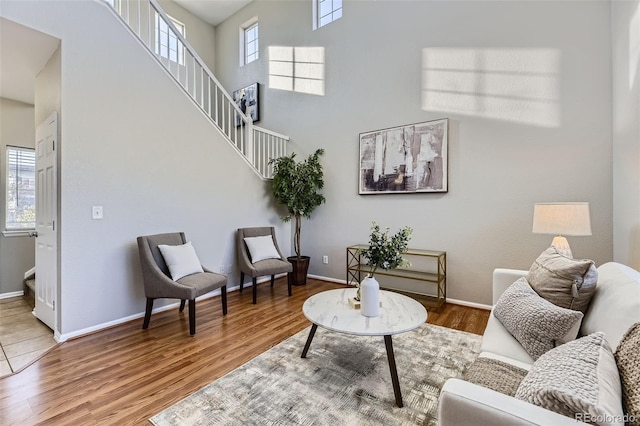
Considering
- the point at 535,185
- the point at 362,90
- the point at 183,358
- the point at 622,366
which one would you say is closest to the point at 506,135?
the point at 535,185

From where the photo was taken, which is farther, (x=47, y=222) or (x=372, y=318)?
(x=47, y=222)

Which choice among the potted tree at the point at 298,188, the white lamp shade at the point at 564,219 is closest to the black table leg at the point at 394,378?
the white lamp shade at the point at 564,219

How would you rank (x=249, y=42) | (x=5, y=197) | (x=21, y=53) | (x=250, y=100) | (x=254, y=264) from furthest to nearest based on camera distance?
1. (x=249, y=42)
2. (x=250, y=100)
3. (x=5, y=197)
4. (x=254, y=264)
5. (x=21, y=53)

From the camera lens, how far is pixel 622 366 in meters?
0.85

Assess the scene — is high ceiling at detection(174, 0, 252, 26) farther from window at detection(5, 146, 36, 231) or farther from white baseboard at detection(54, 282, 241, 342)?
white baseboard at detection(54, 282, 241, 342)

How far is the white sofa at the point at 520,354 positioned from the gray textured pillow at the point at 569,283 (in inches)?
2.1

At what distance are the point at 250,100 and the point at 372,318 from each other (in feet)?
16.3

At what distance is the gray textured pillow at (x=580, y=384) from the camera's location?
722 mm

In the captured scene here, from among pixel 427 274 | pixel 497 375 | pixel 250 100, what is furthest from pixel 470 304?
pixel 250 100

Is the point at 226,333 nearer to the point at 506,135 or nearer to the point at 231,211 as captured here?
the point at 231,211

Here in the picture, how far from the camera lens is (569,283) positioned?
1.42 meters

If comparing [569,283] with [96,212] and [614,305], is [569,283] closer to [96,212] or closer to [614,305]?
[614,305]

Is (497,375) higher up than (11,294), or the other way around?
(497,375)

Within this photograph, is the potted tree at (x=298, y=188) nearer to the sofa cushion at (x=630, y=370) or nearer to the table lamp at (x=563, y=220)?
the table lamp at (x=563, y=220)
